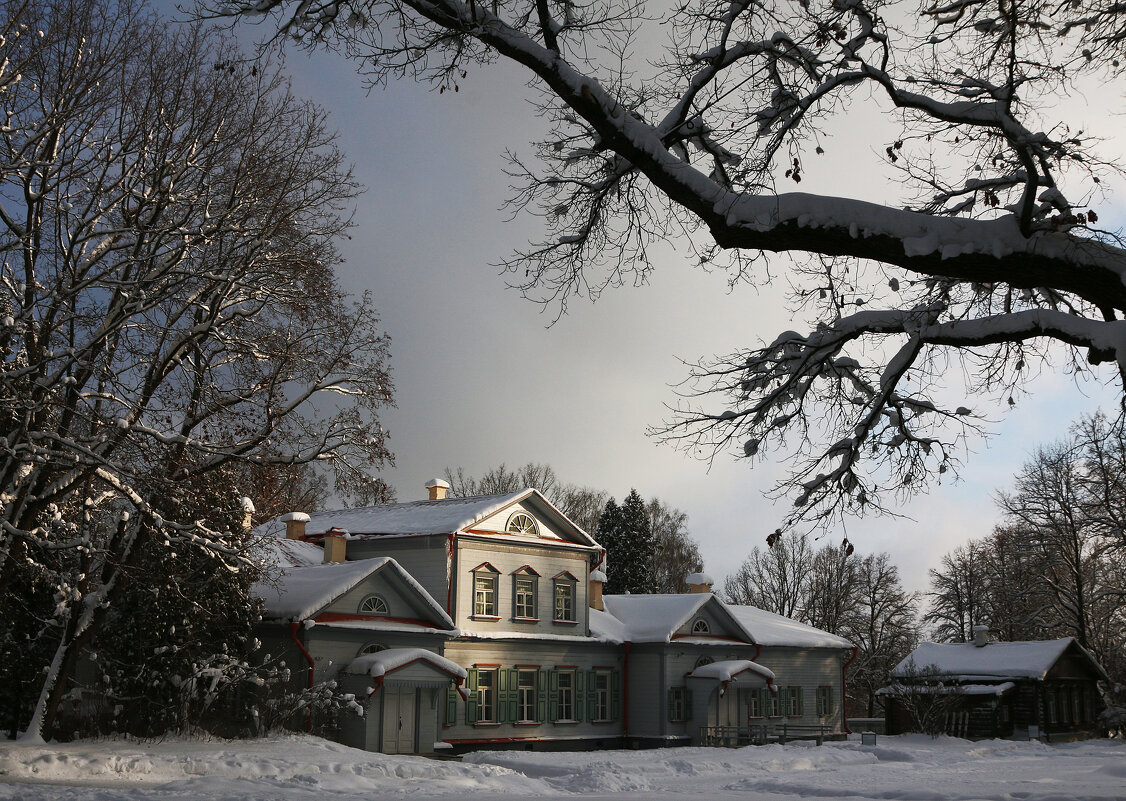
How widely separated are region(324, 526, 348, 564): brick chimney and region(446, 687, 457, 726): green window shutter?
5.09m

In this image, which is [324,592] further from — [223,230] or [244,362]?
[223,230]

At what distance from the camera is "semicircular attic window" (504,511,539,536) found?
32969 millimetres

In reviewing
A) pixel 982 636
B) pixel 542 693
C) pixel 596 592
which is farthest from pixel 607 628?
pixel 982 636

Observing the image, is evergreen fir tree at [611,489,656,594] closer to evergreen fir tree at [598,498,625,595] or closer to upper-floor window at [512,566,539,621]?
evergreen fir tree at [598,498,625,595]

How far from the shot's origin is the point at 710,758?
90.5 ft

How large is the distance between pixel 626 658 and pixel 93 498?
21230 mm

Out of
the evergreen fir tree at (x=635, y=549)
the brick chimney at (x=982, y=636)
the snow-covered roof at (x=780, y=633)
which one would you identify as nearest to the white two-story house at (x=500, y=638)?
the snow-covered roof at (x=780, y=633)

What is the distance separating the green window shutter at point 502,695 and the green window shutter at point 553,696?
186 centimetres

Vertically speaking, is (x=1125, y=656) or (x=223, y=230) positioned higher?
(x=223, y=230)

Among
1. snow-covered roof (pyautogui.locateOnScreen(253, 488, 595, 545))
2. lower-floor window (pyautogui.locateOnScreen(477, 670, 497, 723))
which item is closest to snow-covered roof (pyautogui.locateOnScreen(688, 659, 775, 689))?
snow-covered roof (pyautogui.locateOnScreen(253, 488, 595, 545))

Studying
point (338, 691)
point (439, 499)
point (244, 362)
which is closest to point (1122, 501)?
point (439, 499)

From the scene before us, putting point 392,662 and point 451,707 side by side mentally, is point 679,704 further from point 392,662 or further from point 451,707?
point 392,662

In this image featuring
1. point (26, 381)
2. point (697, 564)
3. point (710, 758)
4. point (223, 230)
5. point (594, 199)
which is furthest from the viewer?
point (697, 564)

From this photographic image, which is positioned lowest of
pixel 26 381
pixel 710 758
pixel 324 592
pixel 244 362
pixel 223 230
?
pixel 710 758
